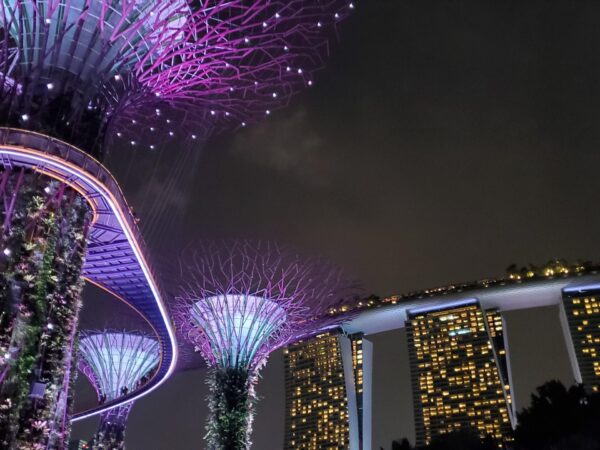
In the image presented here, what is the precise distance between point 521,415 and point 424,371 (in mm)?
58601

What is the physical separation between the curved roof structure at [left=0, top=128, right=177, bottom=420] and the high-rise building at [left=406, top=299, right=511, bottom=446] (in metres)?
49.2

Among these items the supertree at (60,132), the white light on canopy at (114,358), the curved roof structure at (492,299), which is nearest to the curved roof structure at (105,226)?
the supertree at (60,132)

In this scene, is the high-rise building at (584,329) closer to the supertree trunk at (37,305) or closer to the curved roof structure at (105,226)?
the curved roof structure at (105,226)

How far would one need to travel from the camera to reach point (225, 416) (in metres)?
25.0

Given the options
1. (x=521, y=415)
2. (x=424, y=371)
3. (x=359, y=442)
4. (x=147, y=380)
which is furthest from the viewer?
(x=424, y=371)

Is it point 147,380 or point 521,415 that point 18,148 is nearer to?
point 521,415

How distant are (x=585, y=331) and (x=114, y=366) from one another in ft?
174

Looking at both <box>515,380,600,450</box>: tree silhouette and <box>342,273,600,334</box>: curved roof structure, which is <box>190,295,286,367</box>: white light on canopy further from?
<box>342,273,600,334</box>: curved roof structure

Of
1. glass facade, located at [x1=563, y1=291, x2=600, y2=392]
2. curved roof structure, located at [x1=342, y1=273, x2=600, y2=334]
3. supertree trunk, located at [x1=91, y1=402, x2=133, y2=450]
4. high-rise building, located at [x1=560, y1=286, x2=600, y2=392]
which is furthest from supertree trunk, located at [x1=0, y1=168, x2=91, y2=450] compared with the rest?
glass facade, located at [x1=563, y1=291, x2=600, y2=392]

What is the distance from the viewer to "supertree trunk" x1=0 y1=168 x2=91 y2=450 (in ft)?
46.2

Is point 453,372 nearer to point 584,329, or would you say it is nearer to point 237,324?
point 584,329

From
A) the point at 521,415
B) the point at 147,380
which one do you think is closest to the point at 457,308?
the point at 147,380

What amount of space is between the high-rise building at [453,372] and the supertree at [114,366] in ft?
127

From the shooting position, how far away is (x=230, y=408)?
25.2m
